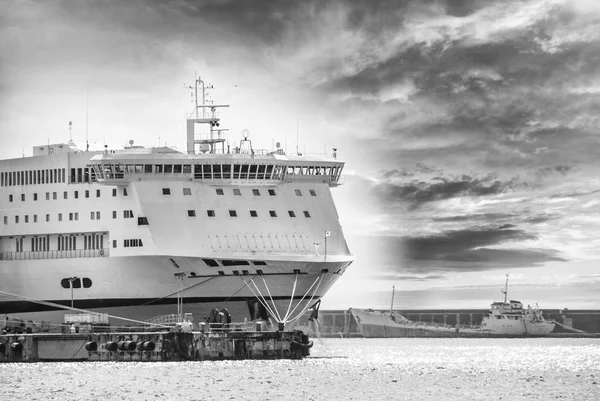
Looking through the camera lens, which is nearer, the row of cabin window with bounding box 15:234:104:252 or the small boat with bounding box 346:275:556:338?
the row of cabin window with bounding box 15:234:104:252

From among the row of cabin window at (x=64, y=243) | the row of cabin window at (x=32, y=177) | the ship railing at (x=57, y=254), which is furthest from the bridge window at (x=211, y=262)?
the row of cabin window at (x=32, y=177)

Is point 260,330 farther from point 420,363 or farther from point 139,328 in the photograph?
point 420,363

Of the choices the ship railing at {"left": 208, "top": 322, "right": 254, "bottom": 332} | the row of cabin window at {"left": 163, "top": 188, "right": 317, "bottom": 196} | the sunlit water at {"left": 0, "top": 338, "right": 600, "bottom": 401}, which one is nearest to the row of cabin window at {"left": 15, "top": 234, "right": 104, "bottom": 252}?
the row of cabin window at {"left": 163, "top": 188, "right": 317, "bottom": 196}

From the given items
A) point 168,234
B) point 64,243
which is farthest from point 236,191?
point 64,243

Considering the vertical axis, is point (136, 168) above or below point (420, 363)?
above

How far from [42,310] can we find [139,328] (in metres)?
10.3

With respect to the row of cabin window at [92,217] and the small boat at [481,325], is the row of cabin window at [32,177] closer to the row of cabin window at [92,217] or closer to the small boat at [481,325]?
the row of cabin window at [92,217]

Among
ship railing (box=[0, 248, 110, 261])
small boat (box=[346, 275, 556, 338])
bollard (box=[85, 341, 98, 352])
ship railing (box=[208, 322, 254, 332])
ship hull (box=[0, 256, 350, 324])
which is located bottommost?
small boat (box=[346, 275, 556, 338])

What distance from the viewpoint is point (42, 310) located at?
2768 inches

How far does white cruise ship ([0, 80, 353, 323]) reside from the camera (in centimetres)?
6569

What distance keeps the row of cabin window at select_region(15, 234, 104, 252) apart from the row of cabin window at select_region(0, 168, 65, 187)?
3272 millimetres

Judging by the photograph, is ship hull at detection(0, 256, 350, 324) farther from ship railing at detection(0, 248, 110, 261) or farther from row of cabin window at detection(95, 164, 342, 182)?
row of cabin window at detection(95, 164, 342, 182)

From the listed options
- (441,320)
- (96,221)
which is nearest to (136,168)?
(96,221)

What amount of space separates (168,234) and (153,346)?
8.35 meters
